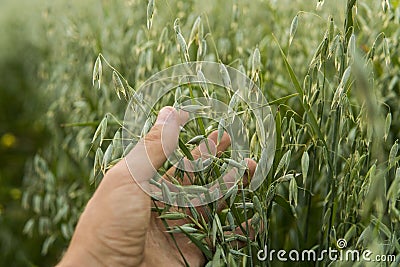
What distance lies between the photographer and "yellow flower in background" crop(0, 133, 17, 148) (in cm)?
249

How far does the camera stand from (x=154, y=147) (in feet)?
3.50

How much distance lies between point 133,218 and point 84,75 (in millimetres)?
1079

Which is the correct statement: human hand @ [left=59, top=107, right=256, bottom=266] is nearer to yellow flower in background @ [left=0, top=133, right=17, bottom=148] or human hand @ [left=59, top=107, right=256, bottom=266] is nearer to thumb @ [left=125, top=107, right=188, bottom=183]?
thumb @ [left=125, top=107, right=188, bottom=183]

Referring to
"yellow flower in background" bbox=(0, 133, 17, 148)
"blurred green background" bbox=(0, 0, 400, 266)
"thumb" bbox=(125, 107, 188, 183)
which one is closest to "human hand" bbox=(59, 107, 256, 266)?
"thumb" bbox=(125, 107, 188, 183)

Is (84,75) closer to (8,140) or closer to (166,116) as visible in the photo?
(8,140)

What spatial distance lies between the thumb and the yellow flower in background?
1.52 meters

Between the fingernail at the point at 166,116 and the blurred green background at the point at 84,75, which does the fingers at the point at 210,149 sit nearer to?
the fingernail at the point at 166,116

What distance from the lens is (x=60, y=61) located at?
7.23 feet

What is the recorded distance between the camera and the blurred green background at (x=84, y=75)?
5.24ft

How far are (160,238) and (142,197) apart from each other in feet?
0.51

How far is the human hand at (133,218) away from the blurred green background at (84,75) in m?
0.28

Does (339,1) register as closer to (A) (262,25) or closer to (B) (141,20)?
(A) (262,25)

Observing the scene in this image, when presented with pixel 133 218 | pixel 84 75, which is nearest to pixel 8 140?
pixel 84 75

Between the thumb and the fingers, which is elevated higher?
the thumb
